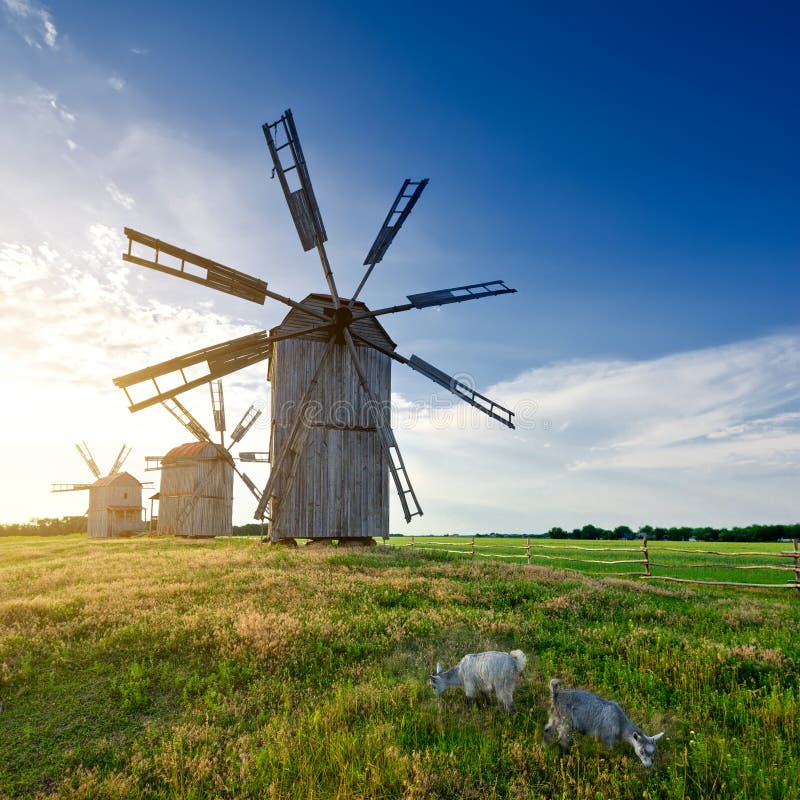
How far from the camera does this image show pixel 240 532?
61.4 meters

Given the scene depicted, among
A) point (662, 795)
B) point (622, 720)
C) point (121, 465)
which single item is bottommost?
point (662, 795)

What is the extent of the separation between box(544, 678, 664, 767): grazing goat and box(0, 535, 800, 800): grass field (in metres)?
0.17

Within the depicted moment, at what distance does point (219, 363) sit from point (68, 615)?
1399cm

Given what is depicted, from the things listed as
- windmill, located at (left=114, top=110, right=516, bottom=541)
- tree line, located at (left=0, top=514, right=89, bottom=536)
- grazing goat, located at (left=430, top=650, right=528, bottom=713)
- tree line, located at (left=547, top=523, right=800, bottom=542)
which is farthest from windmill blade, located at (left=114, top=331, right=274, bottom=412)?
tree line, located at (left=0, top=514, right=89, bottom=536)

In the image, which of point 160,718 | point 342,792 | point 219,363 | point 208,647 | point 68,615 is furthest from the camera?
point 219,363

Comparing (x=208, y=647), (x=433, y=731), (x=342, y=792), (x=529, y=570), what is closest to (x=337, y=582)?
(x=208, y=647)

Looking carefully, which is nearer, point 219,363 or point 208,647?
point 208,647

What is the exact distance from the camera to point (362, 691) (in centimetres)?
675

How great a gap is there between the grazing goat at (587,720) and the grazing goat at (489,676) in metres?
0.60

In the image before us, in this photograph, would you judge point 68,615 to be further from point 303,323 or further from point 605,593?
point 303,323

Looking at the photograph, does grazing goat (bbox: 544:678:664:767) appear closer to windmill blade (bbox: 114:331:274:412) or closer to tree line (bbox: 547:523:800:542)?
windmill blade (bbox: 114:331:274:412)

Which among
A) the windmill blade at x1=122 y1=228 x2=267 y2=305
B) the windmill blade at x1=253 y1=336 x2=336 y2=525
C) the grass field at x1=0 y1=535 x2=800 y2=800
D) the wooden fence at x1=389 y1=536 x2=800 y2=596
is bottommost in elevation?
the grass field at x1=0 y1=535 x2=800 y2=800

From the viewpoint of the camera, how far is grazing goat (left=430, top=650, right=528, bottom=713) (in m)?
6.16

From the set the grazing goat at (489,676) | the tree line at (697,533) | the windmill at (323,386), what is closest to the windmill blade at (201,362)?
the windmill at (323,386)
